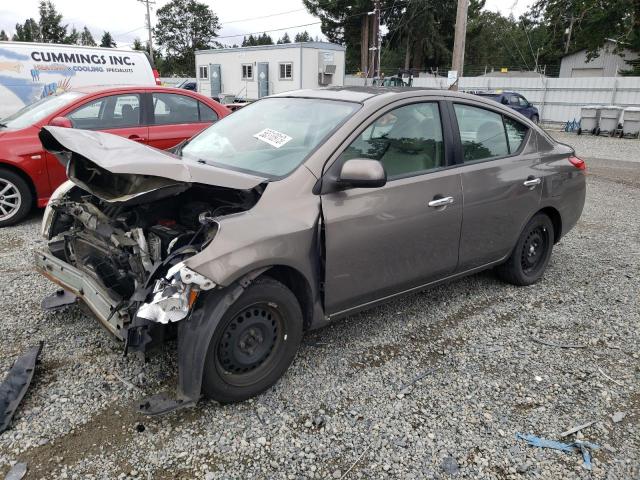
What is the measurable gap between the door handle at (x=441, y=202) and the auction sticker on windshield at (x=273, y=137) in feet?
3.48

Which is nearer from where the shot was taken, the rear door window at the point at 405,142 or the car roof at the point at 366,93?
the rear door window at the point at 405,142

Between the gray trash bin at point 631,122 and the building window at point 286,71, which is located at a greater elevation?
the building window at point 286,71

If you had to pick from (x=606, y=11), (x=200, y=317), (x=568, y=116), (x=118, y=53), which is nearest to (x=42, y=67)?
(x=118, y=53)

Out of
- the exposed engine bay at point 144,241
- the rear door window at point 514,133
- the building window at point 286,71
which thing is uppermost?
the building window at point 286,71

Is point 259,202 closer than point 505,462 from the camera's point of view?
No

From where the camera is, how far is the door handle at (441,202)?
3.48m

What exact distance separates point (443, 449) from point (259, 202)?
160 cm

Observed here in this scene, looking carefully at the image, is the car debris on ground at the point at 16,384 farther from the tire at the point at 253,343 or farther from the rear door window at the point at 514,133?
the rear door window at the point at 514,133

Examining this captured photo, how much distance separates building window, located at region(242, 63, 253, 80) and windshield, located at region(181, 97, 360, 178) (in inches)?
1119

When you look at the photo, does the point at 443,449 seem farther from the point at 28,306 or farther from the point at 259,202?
the point at 28,306

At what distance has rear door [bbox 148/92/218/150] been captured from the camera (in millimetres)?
6684

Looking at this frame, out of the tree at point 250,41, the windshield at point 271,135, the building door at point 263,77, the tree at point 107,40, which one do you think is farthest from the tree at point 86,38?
the windshield at point 271,135

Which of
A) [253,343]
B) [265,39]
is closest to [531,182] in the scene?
[253,343]

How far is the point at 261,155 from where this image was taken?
3.27m
